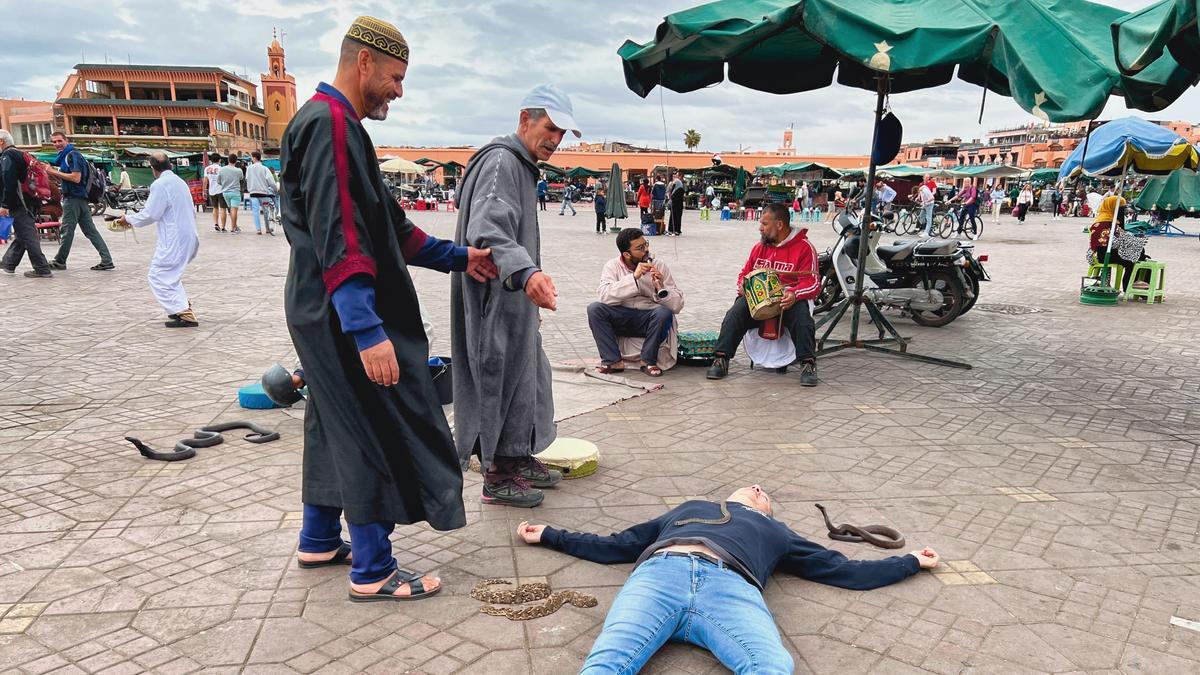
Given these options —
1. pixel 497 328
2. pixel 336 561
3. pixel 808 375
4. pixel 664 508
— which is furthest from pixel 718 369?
pixel 336 561

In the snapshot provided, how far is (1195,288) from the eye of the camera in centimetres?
1166

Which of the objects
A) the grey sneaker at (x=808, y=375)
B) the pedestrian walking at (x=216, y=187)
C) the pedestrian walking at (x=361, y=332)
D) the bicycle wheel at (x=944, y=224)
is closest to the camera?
the pedestrian walking at (x=361, y=332)

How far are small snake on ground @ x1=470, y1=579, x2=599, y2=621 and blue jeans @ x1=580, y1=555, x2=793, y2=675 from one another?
385 millimetres

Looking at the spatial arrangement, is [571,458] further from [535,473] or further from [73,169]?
[73,169]

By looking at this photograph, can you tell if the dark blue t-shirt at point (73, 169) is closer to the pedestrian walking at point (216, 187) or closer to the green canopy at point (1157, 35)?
the pedestrian walking at point (216, 187)

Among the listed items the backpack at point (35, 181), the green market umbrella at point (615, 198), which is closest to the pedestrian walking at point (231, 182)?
the backpack at point (35, 181)

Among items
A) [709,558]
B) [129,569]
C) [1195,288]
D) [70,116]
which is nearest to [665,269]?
[709,558]

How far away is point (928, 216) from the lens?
23.0 m

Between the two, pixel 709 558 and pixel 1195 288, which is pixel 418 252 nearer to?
pixel 709 558

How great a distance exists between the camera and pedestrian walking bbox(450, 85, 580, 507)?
3312 mm

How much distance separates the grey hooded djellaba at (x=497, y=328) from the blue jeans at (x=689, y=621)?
1231 mm

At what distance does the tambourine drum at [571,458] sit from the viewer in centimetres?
390

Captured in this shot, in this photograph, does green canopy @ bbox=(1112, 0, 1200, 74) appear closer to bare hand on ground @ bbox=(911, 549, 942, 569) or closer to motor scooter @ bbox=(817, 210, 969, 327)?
bare hand on ground @ bbox=(911, 549, 942, 569)

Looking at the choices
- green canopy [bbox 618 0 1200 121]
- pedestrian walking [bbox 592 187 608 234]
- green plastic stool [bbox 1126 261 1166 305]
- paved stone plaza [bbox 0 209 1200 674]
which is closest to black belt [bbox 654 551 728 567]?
paved stone plaza [bbox 0 209 1200 674]
